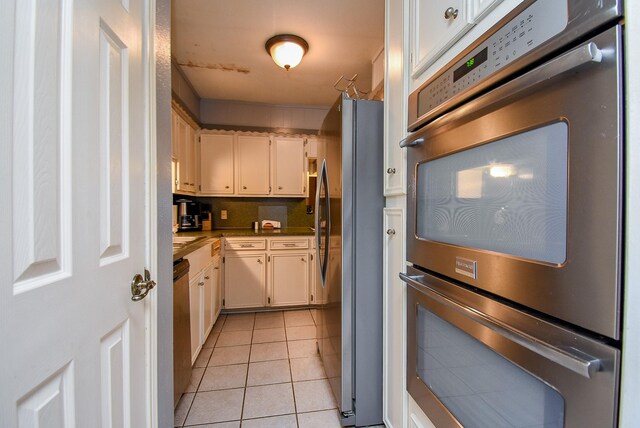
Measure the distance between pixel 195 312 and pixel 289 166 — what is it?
2.08m

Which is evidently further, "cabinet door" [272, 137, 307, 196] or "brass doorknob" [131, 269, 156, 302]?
"cabinet door" [272, 137, 307, 196]

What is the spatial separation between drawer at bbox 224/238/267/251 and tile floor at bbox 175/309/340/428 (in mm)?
824

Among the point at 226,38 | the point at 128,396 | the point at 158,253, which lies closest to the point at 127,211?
the point at 158,253

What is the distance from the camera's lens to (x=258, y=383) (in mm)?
1859

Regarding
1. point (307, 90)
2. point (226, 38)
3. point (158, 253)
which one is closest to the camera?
point (158, 253)

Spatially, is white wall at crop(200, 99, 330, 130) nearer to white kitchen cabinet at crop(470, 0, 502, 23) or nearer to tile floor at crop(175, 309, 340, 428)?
tile floor at crop(175, 309, 340, 428)

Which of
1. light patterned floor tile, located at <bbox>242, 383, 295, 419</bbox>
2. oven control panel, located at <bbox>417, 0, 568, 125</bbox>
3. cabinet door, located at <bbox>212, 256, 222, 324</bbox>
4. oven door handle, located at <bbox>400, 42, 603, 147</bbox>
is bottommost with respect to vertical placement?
light patterned floor tile, located at <bbox>242, 383, 295, 419</bbox>

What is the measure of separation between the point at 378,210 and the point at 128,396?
1253mm

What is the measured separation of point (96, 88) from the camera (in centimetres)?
67

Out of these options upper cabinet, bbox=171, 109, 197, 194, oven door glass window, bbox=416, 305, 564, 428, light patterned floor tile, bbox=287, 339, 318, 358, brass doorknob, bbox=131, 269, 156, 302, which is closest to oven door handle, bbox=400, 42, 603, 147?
oven door glass window, bbox=416, 305, 564, 428

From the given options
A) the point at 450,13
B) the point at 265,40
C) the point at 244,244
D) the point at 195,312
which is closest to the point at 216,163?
the point at 244,244

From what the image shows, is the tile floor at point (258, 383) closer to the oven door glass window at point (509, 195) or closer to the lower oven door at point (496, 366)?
the lower oven door at point (496, 366)

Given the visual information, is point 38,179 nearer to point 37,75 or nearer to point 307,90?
point 37,75

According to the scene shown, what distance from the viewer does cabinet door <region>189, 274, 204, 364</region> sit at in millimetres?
1919
